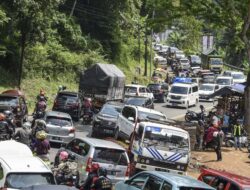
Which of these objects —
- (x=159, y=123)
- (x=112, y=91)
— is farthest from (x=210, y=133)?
(x=112, y=91)

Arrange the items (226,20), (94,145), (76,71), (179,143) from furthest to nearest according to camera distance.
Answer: (76,71)
(226,20)
(179,143)
(94,145)

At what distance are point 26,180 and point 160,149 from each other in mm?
8364

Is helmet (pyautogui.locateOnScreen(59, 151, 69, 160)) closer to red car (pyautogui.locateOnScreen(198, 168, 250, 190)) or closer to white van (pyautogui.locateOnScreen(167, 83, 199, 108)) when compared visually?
red car (pyautogui.locateOnScreen(198, 168, 250, 190))

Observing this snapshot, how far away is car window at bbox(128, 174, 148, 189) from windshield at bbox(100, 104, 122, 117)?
47.6ft

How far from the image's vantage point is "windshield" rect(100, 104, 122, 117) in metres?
29.0

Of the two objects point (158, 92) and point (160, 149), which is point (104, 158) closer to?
point (160, 149)

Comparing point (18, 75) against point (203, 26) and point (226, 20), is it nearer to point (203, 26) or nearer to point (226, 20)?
point (203, 26)

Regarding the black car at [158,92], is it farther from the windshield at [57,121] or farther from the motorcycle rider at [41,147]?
the motorcycle rider at [41,147]

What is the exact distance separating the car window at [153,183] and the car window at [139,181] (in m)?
0.18

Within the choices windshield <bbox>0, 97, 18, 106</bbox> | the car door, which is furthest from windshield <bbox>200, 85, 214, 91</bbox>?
the car door

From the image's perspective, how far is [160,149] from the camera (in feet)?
65.3

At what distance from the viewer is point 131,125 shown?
994 inches

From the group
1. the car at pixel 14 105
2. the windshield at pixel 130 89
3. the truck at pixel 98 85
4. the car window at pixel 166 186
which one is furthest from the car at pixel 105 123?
the windshield at pixel 130 89

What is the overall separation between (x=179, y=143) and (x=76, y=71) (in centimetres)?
3200
